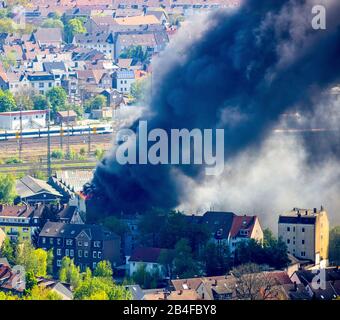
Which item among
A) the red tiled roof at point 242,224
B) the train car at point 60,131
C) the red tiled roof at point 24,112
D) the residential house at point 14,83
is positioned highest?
the residential house at point 14,83

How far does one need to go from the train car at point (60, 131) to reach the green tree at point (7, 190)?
40.0 ft

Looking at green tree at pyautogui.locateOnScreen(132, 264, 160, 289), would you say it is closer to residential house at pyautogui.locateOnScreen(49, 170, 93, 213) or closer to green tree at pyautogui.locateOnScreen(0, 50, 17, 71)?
residential house at pyautogui.locateOnScreen(49, 170, 93, 213)

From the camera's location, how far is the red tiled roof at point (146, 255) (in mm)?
22984

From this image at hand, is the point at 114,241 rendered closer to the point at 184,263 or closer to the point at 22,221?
the point at 184,263

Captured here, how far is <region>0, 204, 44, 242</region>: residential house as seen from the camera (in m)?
27.0

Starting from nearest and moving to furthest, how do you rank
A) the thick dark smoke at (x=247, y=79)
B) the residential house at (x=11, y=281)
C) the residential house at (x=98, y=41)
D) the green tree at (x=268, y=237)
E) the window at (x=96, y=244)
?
1. the residential house at (x=11, y=281)
2. the green tree at (x=268, y=237)
3. the window at (x=96, y=244)
4. the thick dark smoke at (x=247, y=79)
5. the residential house at (x=98, y=41)

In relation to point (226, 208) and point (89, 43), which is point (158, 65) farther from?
point (89, 43)

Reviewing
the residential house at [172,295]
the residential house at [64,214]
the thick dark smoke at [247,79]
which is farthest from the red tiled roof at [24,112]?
the residential house at [172,295]

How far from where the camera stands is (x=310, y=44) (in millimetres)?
29703

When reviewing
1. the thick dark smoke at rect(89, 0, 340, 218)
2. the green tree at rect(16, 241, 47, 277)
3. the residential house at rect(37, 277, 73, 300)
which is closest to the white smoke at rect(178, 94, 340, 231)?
the thick dark smoke at rect(89, 0, 340, 218)

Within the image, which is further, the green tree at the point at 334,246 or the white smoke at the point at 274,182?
the white smoke at the point at 274,182

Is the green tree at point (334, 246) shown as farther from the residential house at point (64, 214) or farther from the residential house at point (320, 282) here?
the residential house at point (64, 214)

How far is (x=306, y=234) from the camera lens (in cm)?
2334
